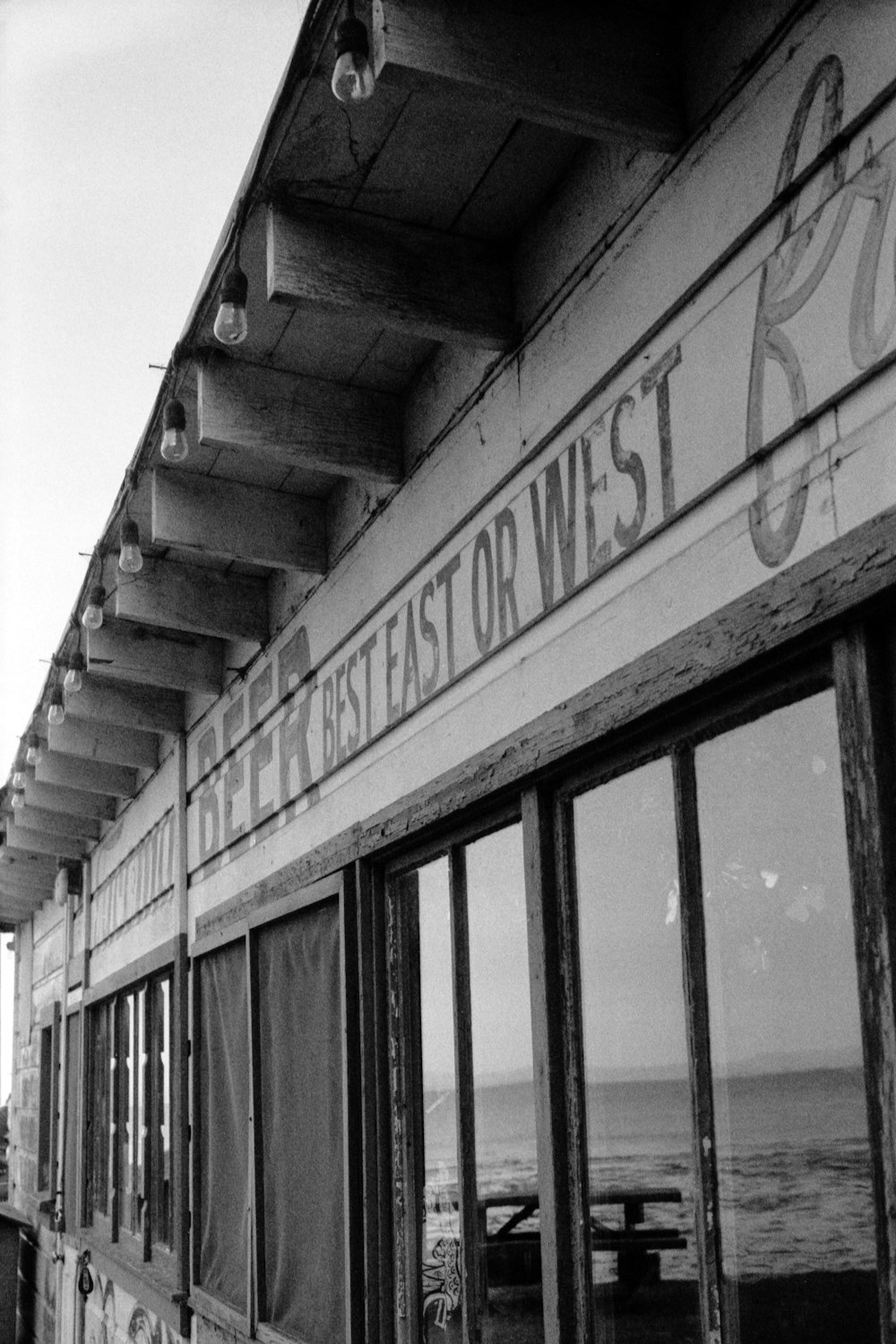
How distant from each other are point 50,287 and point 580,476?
2.22 meters

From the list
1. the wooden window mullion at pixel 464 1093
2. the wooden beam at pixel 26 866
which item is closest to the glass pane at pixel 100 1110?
the wooden beam at pixel 26 866

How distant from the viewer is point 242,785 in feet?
18.6

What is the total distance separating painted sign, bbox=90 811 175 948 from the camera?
7.12 m

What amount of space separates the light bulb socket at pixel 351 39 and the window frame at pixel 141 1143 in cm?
464

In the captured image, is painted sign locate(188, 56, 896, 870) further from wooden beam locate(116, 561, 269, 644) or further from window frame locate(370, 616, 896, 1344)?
wooden beam locate(116, 561, 269, 644)

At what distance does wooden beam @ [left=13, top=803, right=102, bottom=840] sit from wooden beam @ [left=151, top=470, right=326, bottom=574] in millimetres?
5127

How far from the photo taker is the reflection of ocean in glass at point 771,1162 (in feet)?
7.05

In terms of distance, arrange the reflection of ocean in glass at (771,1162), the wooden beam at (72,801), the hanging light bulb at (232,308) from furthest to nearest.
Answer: the wooden beam at (72,801) → the hanging light bulb at (232,308) → the reflection of ocean in glass at (771,1162)

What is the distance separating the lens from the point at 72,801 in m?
8.99

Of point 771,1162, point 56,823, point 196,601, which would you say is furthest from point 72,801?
point 771,1162

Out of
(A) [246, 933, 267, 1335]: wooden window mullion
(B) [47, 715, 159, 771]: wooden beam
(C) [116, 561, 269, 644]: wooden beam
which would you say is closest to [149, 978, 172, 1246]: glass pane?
(B) [47, 715, 159, 771]: wooden beam

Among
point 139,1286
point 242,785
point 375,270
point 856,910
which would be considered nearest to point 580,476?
point 375,270

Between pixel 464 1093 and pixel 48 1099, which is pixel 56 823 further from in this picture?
pixel 464 1093

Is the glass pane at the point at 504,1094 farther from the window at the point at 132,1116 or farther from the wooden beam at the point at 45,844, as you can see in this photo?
the wooden beam at the point at 45,844
